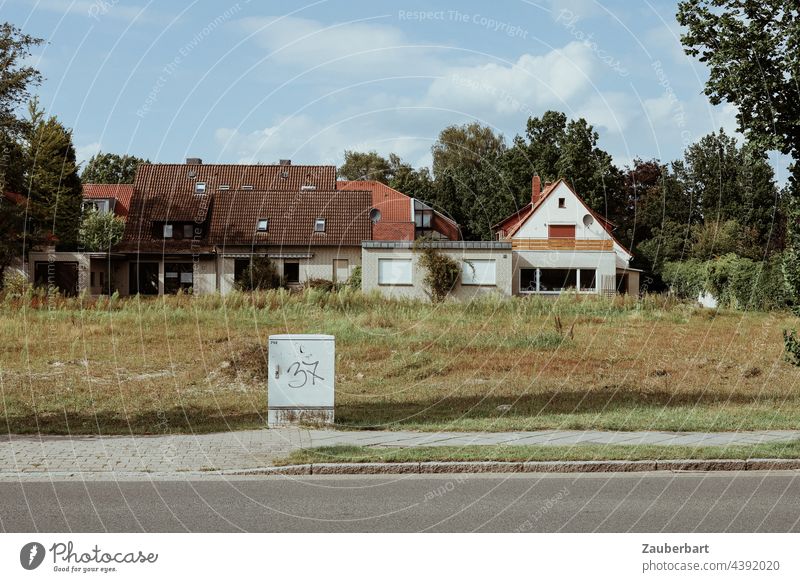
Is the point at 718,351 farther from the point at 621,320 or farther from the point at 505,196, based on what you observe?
the point at 505,196

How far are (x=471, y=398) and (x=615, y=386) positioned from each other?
336 cm

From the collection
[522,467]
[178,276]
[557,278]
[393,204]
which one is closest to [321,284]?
[178,276]

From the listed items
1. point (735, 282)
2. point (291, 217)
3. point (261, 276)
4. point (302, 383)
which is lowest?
point (302, 383)

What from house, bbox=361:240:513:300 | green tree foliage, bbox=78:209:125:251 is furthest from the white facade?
green tree foliage, bbox=78:209:125:251

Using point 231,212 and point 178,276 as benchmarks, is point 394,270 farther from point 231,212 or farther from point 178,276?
point 178,276

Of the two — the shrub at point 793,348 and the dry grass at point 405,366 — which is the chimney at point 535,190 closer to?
the dry grass at point 405,366

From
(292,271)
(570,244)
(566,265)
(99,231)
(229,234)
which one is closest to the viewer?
(566,265)

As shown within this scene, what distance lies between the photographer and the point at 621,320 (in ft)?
102

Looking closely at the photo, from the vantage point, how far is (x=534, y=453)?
39.5 ft

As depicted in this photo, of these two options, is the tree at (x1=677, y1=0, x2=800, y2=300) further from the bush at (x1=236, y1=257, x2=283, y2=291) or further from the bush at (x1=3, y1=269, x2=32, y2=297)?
the bush at (x1=236, y1=257, x2=283, y2=291)

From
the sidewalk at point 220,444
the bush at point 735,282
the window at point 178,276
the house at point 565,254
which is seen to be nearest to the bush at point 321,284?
the house at point 565,254

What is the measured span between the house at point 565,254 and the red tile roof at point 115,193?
34.8 metres

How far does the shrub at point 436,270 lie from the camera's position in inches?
1786

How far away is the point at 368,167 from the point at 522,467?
5039 cm
